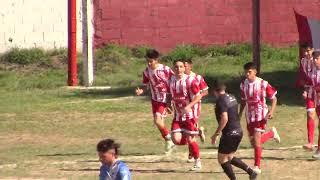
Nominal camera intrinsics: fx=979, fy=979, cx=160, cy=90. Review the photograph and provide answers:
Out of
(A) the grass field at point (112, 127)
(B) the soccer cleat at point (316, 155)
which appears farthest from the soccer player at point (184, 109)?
(B) the soccer cleat at point (316, 155)

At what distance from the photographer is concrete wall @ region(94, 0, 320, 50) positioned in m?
31.6

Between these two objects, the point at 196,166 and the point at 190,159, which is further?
the point at 190,159

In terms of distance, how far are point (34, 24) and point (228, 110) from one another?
18.2 m

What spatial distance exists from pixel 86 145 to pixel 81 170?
104 inches

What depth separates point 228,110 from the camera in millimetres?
13664

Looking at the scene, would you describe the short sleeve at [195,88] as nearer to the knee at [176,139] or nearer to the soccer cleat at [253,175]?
the knee at [176,139]

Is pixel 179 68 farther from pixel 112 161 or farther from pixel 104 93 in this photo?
pixel 104 93

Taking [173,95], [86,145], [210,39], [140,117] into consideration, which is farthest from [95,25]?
[173,95]

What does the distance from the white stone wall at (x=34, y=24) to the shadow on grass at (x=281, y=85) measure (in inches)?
240

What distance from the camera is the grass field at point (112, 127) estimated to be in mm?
15391

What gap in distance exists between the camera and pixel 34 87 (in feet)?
89.2

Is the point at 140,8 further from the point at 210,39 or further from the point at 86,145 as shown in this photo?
the point at 86,145

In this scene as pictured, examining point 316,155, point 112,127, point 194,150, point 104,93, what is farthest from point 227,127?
point 104,93

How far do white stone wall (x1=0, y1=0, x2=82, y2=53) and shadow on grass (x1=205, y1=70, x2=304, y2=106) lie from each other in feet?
20.0
